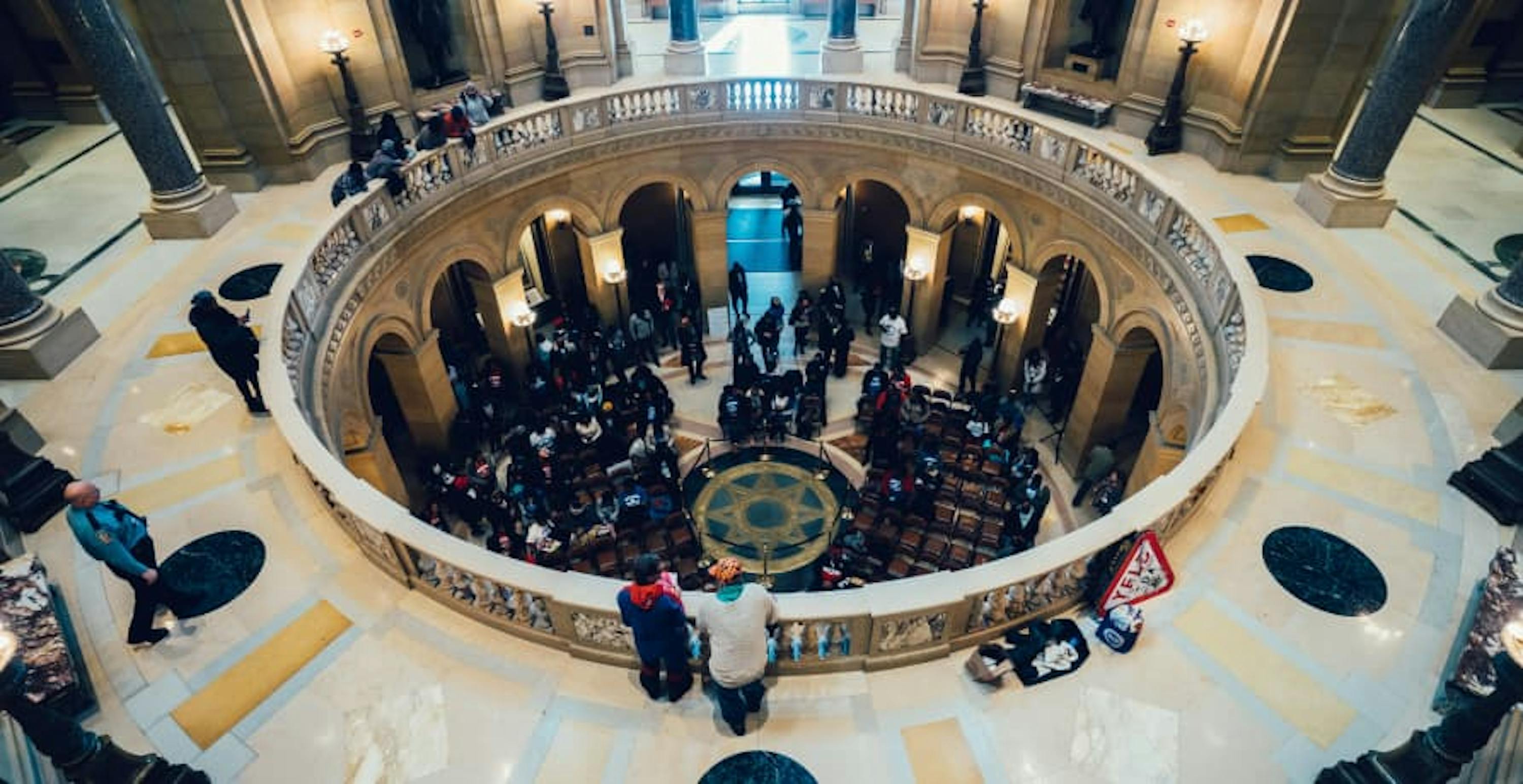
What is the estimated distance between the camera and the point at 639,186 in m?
16.8

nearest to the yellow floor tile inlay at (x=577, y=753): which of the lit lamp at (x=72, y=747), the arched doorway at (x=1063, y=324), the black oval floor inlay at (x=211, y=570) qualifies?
the lit lamp at (x=72, y=747)

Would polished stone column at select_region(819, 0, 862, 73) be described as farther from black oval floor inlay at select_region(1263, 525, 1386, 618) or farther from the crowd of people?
black oval floor inlay at select_region(1263, 525, 1386, 618)

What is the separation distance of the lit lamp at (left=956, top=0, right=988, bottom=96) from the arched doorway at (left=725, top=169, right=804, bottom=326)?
13.6 feet

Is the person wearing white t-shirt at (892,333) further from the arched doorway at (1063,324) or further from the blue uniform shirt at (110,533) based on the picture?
the blue uniform shirt at (110,533)

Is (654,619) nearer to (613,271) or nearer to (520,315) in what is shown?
(520,315)

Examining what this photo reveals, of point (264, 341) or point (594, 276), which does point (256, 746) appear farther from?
point (594, 276)

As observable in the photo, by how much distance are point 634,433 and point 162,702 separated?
29.0ft

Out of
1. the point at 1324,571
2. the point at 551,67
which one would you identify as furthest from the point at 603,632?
the point at 551,67

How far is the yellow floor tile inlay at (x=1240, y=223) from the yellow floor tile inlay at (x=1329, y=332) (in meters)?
2.43

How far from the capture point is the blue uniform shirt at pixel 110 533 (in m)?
6.03

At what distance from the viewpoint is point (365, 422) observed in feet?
36.6

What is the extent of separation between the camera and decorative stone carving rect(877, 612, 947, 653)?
615 centimetres

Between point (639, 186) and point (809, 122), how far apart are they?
3.81m

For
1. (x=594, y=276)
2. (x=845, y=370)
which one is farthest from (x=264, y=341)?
(x=845, y=370)
